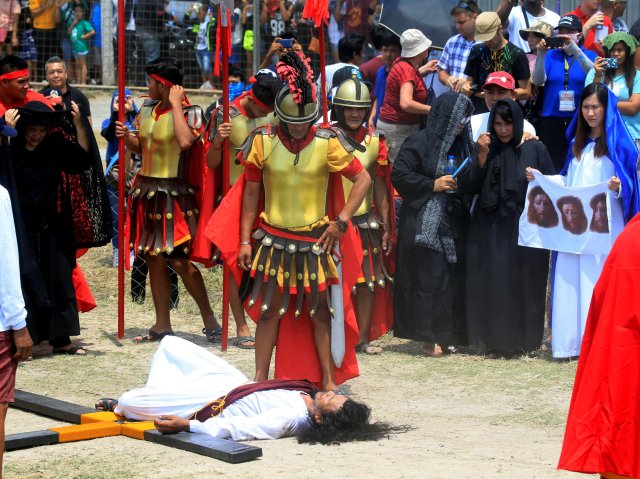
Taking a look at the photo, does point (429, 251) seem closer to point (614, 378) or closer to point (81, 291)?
point (81, 291)

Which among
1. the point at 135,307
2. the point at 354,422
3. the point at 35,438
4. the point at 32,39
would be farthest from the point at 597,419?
the point at 32,39

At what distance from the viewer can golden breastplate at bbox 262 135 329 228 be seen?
760 cm

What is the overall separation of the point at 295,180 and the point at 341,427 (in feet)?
5.27

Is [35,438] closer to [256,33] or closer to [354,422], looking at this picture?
[354,422]

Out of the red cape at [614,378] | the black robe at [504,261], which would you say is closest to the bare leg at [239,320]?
the black robe at [504,261]

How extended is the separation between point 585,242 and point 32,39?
9.73 metres

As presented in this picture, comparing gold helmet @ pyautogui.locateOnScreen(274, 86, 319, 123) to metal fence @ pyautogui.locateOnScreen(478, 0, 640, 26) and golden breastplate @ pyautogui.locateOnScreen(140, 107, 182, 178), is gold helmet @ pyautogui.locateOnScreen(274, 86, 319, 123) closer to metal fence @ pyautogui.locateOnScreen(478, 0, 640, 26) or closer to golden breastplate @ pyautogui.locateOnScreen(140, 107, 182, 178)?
Answer: golden breastplate @ pyautogui.locateOnScreen(140, 107, 182, 178)

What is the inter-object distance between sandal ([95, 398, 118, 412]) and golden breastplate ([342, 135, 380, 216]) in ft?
8.29

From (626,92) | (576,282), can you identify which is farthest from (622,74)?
(576,282)

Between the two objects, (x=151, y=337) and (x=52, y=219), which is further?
(x=151, y=337)

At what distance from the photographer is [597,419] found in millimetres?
4887

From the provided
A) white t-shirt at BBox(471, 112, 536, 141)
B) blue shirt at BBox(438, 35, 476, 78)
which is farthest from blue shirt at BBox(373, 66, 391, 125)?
white t-shirt at BBox(471, 112, 536, 141)

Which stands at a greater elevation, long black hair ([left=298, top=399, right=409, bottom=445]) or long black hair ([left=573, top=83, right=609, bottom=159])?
long black hair ([left=573, top=83, right=609, bottom=159])

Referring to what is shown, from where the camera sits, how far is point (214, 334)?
9.95 metres
